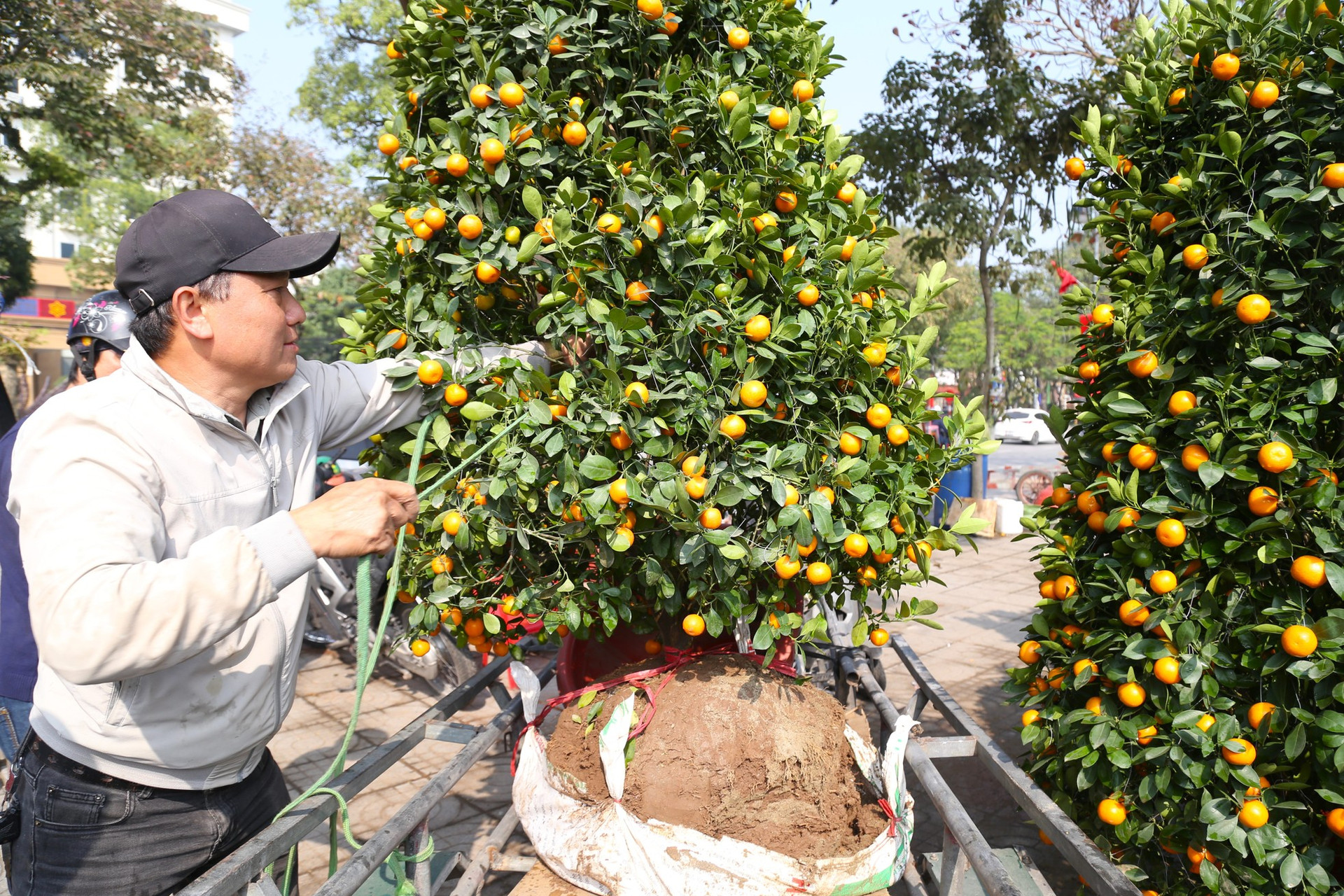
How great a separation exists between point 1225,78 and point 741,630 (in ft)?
6.07

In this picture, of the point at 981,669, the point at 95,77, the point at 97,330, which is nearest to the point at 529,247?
the point at 97,330

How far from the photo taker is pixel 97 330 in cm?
307

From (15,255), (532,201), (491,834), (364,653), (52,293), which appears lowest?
(491,834)

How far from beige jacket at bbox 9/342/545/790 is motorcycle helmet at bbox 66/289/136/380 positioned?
1345 millimetres

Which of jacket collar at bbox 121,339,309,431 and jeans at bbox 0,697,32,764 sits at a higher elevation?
jacket collar at bbox 121,339,309,431

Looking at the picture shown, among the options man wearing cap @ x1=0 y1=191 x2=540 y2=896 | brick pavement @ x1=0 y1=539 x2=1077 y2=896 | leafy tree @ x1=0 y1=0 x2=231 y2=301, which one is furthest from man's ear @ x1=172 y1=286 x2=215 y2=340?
leafy tree @ x1=0 y1=0 x2=231 y2=301

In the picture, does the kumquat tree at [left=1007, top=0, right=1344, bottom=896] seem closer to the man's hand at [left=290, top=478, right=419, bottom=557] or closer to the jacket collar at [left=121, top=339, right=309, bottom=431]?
the man's hand at [left=290, top=478, right=419, bottom=557]

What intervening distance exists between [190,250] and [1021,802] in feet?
7.44

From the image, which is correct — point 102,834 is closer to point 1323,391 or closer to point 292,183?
point 1323,391

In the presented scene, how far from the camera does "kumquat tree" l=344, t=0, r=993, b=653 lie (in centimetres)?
197

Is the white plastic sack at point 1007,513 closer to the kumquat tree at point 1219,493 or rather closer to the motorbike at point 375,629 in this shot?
the motorbike at point 375,629

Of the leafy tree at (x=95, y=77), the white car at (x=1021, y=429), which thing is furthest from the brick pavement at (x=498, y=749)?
the white car at (x=1021, y=429)

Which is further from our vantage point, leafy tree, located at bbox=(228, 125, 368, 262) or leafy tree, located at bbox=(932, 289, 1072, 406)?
leafy tree, located at bbox=(932, 289, 1072, 406)

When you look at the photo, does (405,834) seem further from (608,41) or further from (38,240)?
(38,240)
